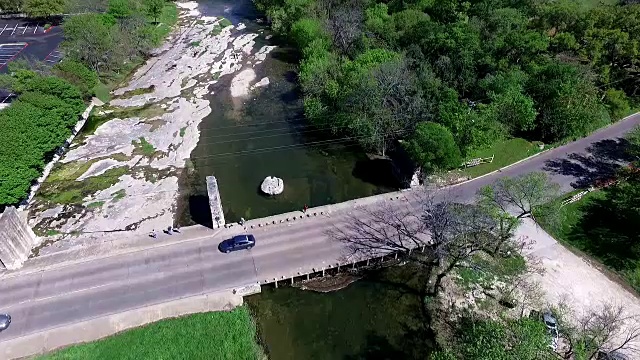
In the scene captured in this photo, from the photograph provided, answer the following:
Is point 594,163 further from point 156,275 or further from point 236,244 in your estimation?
point 156,275

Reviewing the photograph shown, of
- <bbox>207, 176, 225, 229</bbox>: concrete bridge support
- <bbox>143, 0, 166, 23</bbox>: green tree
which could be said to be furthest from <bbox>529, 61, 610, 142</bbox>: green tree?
<bbox>143, 0, 166, 23</bbox>: green tree

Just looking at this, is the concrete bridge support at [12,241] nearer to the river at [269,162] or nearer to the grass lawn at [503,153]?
the river at [269,162]

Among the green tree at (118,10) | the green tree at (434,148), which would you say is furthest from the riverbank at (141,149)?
the green tree at (434,148)

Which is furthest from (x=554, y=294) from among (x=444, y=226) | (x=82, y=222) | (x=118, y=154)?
(x=118, y=154)

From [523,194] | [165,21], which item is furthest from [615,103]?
[165,21]

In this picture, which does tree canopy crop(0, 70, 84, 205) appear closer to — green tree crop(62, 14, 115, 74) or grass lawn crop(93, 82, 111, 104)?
grass lawn crop(93, 82, 111, 104)
